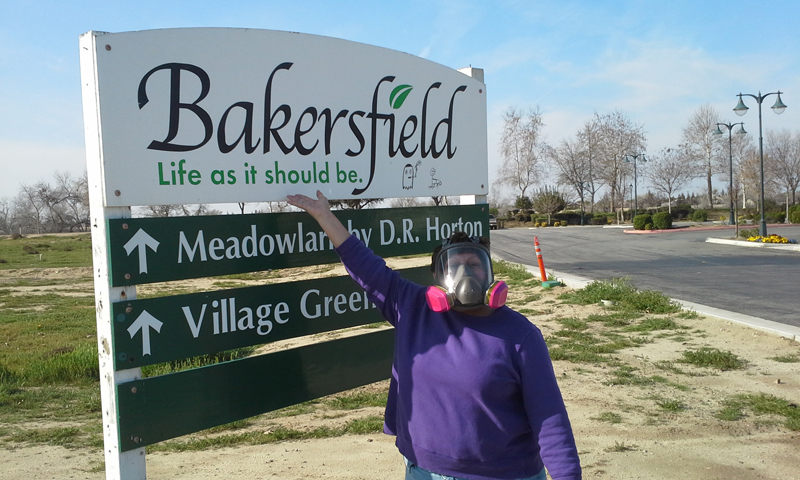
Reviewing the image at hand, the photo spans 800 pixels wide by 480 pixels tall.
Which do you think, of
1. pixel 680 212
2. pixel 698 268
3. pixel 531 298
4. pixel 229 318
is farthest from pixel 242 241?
pixel 680 212

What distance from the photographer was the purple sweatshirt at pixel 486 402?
2.06 meters

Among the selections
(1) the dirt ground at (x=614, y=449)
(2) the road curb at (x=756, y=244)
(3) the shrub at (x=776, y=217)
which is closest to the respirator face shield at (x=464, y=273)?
(1) the dirt ground at (x=614, y=449)

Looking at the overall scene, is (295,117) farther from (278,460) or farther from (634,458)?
(634,458)

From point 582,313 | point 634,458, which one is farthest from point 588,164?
point 634,458

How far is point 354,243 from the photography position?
9.05 ft

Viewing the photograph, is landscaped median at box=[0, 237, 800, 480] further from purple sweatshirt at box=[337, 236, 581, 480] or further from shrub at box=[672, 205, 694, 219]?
shrub at box=[672, 205, 694, 219]

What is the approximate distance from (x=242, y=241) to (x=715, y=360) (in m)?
5.68

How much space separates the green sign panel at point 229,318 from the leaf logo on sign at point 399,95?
3.57 feet

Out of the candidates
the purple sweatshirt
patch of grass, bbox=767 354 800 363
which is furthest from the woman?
patch of grass, bbox=767 354 800 363

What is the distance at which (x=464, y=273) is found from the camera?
222 centimetres

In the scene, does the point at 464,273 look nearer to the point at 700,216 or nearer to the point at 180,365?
the point at 180,365

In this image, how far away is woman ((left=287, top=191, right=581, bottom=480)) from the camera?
6.81ft

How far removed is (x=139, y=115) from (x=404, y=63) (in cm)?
164

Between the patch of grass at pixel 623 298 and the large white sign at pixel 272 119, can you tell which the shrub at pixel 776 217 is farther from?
the large white sign at pixel 272 119
